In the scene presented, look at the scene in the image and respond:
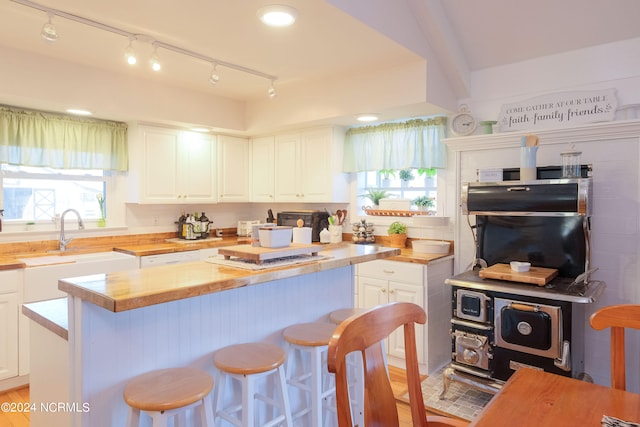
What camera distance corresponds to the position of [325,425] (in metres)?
2.27

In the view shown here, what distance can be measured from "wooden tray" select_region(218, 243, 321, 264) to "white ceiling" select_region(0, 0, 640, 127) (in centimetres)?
129

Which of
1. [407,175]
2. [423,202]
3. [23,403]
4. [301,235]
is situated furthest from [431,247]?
[23,403]

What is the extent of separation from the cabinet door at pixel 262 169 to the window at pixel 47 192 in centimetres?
149

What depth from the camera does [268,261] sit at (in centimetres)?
189

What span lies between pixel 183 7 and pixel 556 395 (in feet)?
8.04

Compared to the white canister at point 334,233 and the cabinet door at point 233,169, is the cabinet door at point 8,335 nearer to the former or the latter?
the cabinet door at point 233,169

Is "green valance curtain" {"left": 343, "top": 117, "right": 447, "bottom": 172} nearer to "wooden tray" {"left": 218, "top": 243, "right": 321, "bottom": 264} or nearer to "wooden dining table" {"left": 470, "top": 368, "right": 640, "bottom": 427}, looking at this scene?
"wooden tray" {"left": 218, "top": 243, "right": 321, "bottom": 264}

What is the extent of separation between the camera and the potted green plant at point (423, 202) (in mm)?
3807

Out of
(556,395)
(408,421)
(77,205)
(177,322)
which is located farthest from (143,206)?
(556,395)

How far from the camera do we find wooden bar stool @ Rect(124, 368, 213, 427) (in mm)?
Result: 1409

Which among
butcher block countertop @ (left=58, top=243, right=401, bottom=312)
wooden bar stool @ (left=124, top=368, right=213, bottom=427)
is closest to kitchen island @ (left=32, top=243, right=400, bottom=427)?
butcher block countertop @ (left=58, top=243, right=401, bottom=312)

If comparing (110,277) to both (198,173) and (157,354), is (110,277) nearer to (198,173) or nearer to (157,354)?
(157,354)

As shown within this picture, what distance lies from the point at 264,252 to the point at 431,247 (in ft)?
6.61

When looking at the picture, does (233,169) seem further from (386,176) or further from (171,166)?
(386,176)
